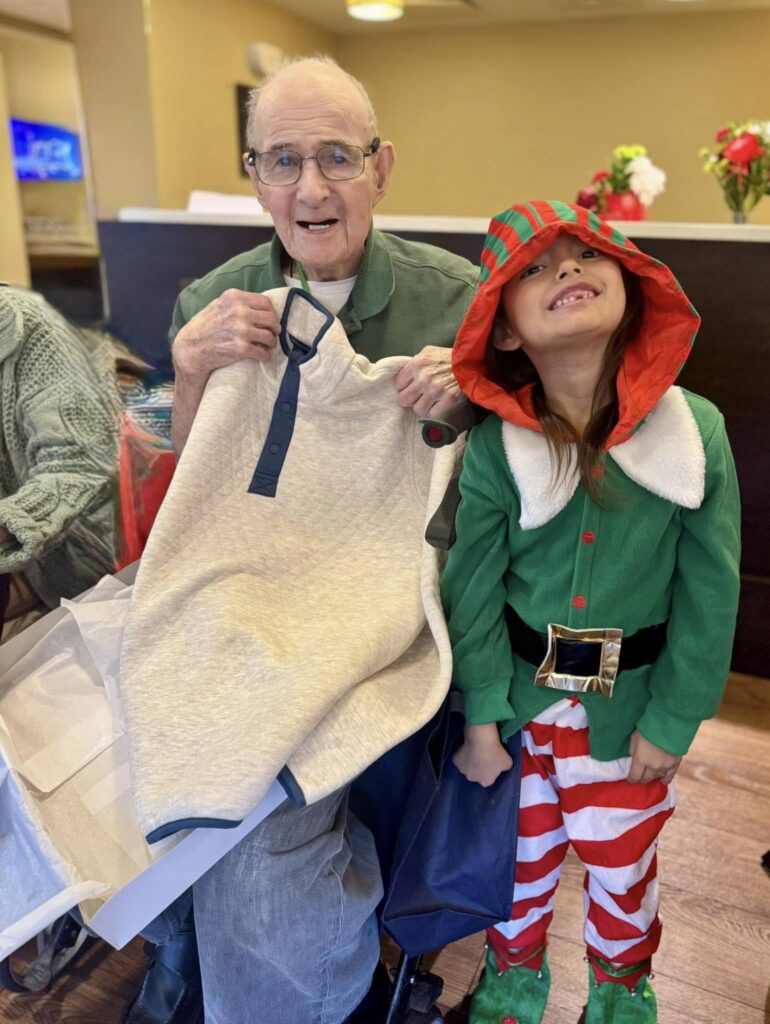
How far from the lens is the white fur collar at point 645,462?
89cm

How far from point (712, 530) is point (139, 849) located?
2.31ft

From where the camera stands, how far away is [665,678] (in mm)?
988

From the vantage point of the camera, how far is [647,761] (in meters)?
1.00

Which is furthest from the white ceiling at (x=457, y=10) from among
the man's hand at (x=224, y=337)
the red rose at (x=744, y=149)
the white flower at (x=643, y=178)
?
the man's hand at (x=224, y=337)

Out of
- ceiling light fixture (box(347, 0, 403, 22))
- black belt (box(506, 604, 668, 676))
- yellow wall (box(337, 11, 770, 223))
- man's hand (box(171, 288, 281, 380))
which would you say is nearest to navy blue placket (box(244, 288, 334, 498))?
man's hand (box(171, 288, 281, 380))

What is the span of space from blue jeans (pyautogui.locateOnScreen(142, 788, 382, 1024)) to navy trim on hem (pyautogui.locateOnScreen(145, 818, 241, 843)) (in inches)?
5.1

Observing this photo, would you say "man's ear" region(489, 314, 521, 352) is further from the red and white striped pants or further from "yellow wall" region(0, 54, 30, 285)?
"yellow wall" region(0, 54, 30, 285)

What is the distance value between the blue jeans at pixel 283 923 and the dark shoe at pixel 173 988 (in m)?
0.15

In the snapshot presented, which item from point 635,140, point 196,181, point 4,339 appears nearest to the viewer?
point 4,339

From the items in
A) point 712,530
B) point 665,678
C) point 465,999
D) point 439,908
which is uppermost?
point 712,530

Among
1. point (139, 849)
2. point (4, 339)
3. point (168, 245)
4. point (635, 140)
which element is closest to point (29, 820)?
point (139, 849)

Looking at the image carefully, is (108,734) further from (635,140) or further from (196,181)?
(635,140)

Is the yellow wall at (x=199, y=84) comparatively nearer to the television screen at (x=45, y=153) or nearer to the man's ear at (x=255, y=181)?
the television screen at (x=45, y=153)

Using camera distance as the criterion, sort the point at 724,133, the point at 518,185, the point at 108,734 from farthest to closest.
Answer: the point at 518,185
the point at 724,133
the point at 108,734
